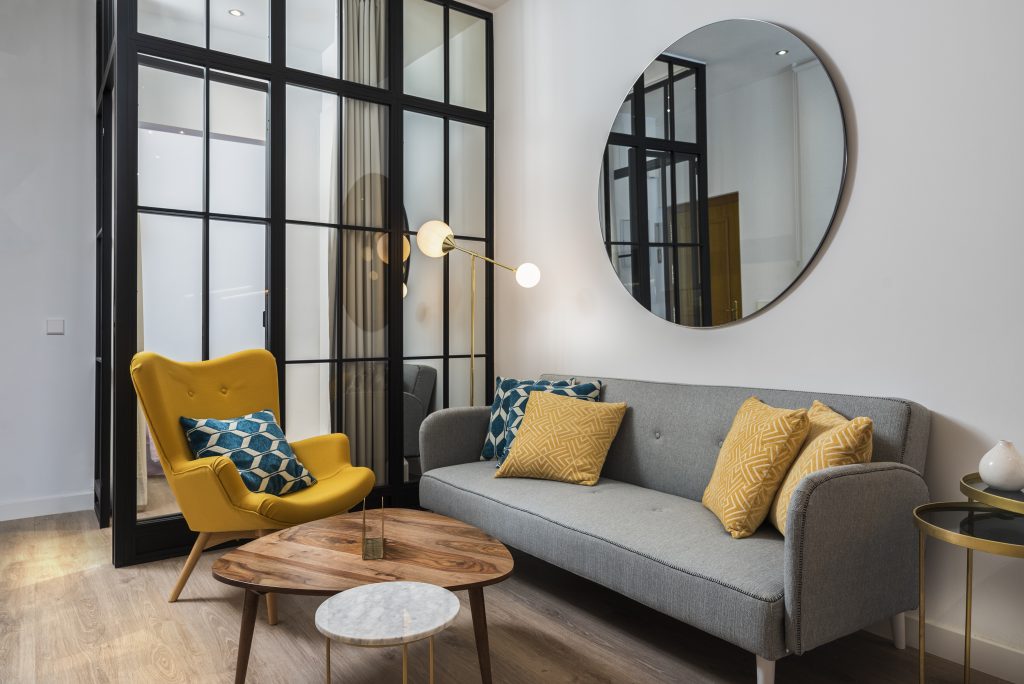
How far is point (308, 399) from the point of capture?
3.44 meters

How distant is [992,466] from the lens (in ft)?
5.74

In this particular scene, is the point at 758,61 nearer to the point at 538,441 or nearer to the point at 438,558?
the point at 538,441

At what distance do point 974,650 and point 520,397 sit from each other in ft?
6.27

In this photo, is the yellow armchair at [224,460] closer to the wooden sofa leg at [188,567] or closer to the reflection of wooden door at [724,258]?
the wooden sofa leg at [188,567]

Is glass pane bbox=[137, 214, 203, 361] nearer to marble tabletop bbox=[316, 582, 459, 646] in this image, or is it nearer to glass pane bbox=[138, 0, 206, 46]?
glass pane bbox=[138, 0, 206, 46]

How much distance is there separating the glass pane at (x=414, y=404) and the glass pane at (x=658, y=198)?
148cm

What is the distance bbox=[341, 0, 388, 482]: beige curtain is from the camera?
355 cm

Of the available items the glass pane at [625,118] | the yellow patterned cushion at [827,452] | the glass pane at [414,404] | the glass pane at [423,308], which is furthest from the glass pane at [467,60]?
the yellow patterned cushion at [827,452]

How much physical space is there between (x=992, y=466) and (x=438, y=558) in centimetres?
149

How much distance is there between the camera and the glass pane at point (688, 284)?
9.37 feet

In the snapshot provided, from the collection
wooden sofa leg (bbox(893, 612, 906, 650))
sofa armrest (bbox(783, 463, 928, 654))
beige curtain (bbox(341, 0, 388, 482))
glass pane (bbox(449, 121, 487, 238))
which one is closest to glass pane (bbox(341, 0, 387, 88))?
beige curtain (bbox(341, 0, 388, 482))

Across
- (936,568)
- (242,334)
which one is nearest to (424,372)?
(242,334)

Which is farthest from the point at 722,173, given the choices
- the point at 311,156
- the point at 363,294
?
the point at 311,156

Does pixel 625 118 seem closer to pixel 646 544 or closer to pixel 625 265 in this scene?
pixel 625 265
